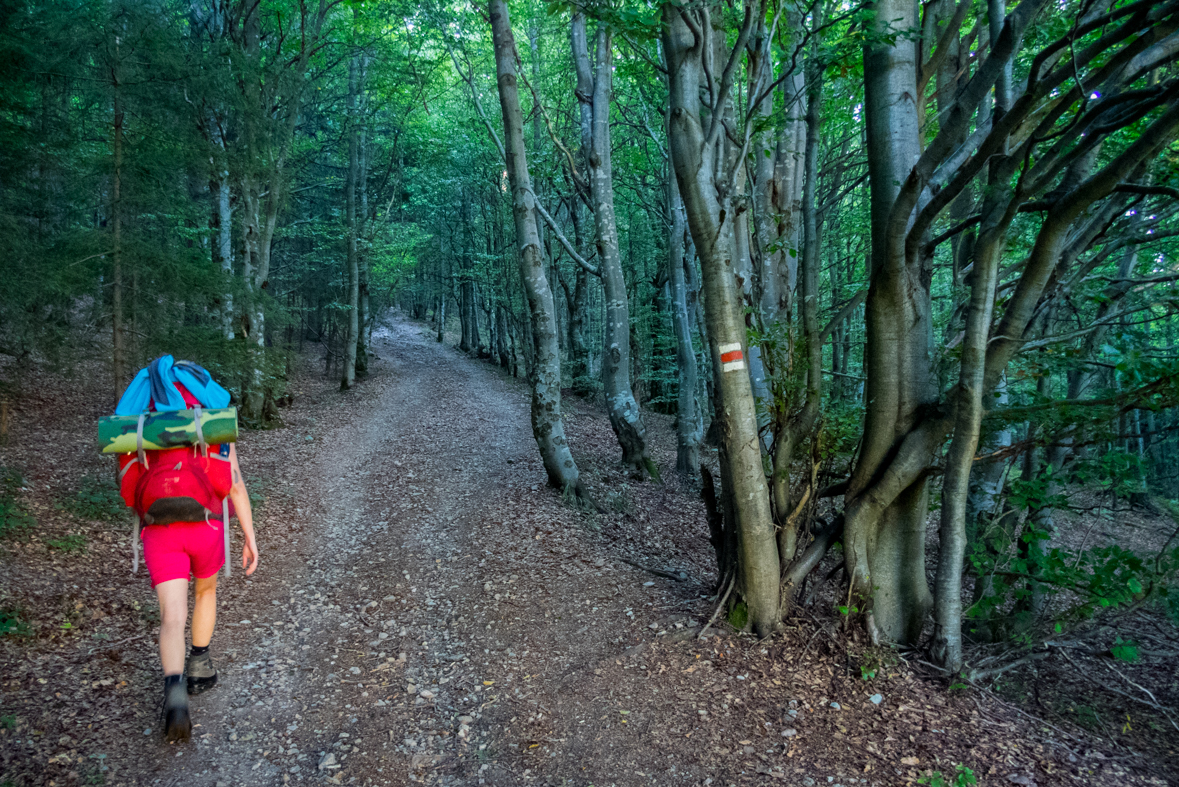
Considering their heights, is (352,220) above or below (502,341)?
above

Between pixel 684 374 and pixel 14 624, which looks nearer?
pixel 14 624

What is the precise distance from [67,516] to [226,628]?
2.94 m

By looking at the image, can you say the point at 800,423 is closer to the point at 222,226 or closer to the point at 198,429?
the point at 198,429

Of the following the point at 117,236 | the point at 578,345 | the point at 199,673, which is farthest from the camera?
the point at 578,345

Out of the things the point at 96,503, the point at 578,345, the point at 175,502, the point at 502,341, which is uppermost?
the point at 502,341

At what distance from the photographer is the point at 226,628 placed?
4.53m

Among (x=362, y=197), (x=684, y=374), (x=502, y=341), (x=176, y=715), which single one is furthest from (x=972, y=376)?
(x=502, y=341)

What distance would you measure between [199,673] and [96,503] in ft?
12.7

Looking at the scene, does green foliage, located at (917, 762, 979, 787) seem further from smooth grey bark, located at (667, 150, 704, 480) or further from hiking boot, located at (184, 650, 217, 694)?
smooth grey bark, located at (667, 150, 704, 480)

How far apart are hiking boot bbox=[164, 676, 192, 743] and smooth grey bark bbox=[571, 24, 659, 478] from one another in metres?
8.01

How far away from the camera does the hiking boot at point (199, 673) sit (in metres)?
3.58

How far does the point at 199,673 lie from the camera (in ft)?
11.8

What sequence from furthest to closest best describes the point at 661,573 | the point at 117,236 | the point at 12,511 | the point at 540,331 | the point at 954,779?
the point at 540,331 → the point at 117,236 → the point at 661,573 → the point at 12,511 → the point at 954,779

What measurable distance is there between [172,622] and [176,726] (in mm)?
567
